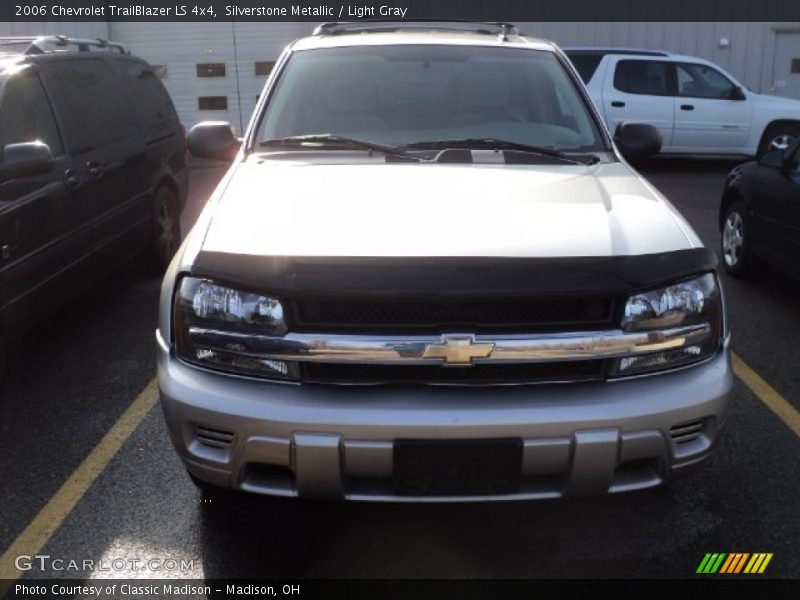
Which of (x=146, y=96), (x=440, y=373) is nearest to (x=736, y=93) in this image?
(x=146, y=96)

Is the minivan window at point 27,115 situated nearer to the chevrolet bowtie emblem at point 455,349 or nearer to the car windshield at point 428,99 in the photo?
the car windshield at point 428,99

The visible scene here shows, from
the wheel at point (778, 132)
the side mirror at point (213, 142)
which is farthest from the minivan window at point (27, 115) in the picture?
the wheel at point (778, 132)

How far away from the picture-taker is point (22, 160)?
13.0 feet

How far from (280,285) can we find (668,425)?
3.98ft

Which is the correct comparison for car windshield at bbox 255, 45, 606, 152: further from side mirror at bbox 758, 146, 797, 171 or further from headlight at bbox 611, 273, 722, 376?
side mirror at bbox 758, 146, 797, 171

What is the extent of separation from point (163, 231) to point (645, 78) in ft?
28.5

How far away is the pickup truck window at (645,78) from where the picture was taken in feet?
41.0

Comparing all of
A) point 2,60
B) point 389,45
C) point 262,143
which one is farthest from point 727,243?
point 2,60

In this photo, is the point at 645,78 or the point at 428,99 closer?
the point at 428,99

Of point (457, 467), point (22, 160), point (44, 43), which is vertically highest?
point (44, 43)

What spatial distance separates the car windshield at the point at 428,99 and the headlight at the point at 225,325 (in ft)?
4.15

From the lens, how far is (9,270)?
402 centimetres

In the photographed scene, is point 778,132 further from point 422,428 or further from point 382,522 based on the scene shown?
point 422,428

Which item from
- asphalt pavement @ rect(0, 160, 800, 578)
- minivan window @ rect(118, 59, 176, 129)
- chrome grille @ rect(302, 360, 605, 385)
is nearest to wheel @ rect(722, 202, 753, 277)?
asphalt pavement @ rect(0, 160, 800, 578)
